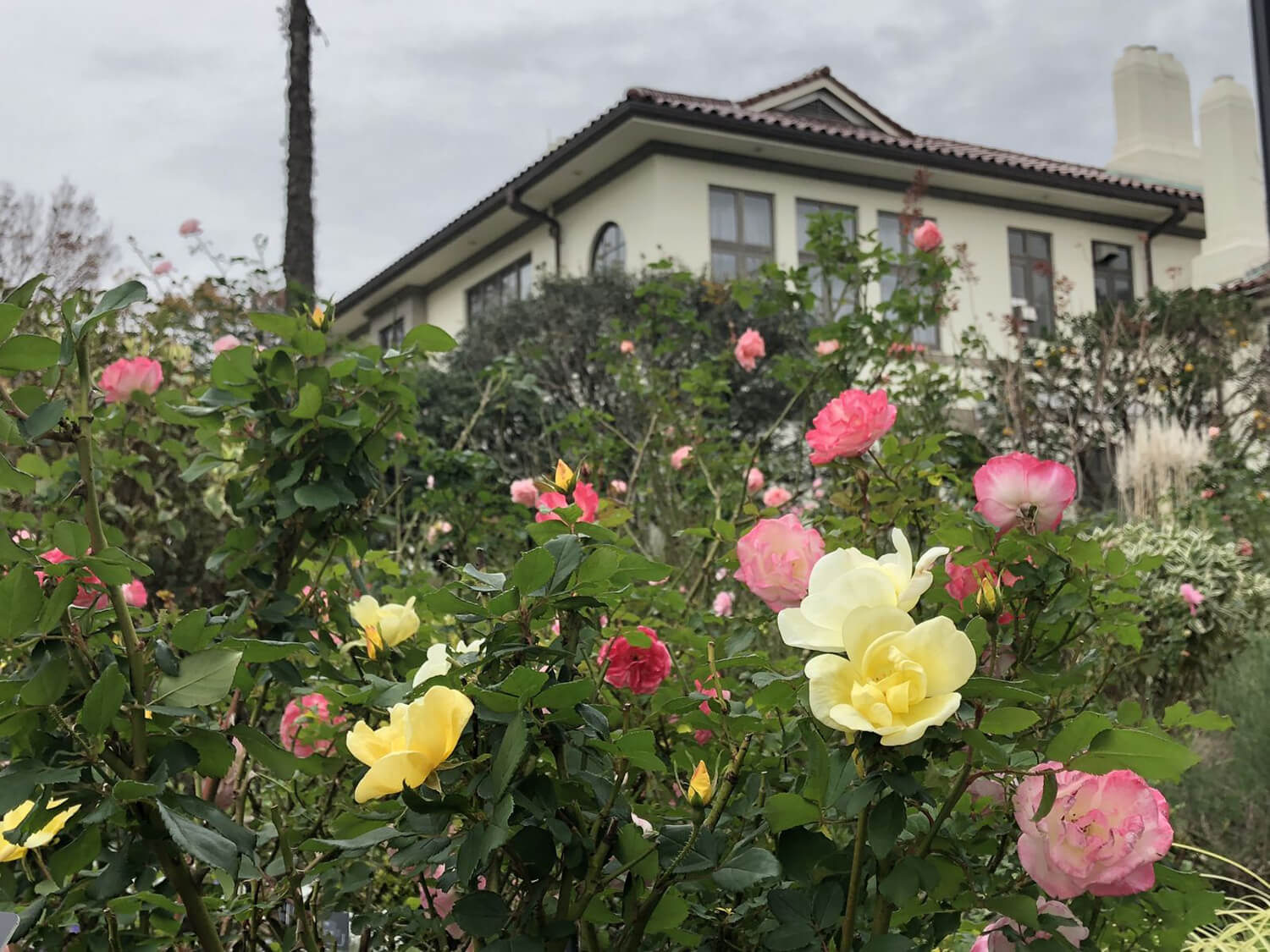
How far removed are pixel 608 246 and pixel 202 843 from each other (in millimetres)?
13612

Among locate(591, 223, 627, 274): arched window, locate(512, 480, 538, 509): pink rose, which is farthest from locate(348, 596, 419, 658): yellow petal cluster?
locate(591, 223, 627, 274): arched window

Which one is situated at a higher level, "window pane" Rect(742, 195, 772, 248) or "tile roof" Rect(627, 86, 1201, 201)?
"tile roof" Rect(627, 86, 1201, 201)

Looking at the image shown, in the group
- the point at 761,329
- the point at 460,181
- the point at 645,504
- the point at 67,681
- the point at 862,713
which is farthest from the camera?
the point at 460,181

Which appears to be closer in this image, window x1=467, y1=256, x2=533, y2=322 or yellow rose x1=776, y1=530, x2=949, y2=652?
yellow rose x1=776, y1=530, x2=949, y2=652

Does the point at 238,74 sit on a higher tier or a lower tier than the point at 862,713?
higher

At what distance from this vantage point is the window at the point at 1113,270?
16438 mm

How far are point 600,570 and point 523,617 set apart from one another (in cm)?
8

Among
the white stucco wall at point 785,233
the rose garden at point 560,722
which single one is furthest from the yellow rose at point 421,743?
the white stucco wall at point 785,233

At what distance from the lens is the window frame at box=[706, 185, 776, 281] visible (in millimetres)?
13648

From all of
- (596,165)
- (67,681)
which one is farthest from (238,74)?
(67,681)

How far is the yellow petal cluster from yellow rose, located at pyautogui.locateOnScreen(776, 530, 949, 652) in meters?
0.74

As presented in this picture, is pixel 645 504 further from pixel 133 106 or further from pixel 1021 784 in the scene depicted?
pixel 133 106

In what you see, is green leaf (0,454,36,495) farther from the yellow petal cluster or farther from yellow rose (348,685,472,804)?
the yellow petal cluster

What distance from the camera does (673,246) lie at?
13.2 m
